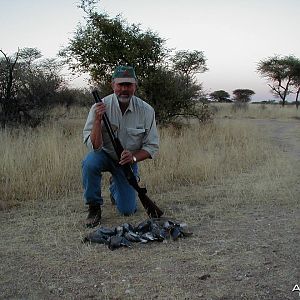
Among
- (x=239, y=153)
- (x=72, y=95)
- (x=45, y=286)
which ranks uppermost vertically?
(x=72, y=95)

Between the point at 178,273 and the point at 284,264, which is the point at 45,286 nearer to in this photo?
the point at 178,273

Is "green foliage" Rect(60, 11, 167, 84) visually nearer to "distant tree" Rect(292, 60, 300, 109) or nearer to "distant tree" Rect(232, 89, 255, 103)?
"distant tree" Rect(292, 60, 300, 109)

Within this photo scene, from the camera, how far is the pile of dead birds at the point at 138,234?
336 cm

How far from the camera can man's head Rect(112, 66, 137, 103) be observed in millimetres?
3900

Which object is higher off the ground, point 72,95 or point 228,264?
point 72,95

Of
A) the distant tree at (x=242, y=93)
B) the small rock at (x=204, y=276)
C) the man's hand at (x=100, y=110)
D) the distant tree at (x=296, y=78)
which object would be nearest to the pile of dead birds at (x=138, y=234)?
the small rock at (x=204, y=276)

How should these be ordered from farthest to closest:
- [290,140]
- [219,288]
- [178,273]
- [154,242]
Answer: [290,140]
[154,242]
[178,273]
[219,288]

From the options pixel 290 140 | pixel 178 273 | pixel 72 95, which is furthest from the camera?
pixel 72 95

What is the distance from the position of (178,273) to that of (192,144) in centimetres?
553

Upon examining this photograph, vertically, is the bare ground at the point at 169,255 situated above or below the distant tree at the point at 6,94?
below

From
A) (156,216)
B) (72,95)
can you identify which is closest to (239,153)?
(156,216)

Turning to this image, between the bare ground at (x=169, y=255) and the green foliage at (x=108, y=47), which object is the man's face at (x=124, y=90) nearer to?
the bare ground at (x=169, y=255)

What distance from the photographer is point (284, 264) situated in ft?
9.52

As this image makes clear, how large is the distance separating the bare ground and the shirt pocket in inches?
26.7
